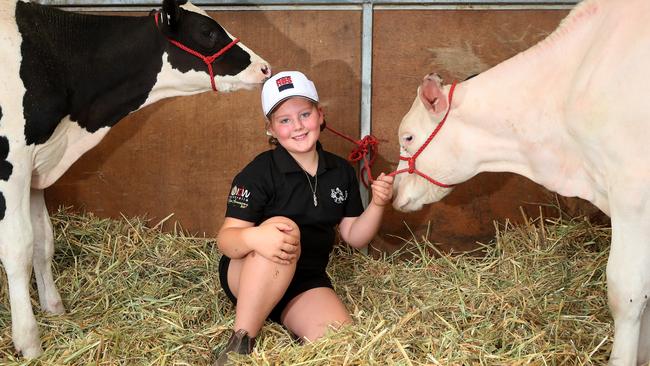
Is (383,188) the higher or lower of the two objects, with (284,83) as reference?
lower

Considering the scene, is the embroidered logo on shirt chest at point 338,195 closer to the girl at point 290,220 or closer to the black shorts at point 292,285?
the girl at point 290,220

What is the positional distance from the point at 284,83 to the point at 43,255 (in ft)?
5.18

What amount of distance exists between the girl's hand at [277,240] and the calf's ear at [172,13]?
123 cm

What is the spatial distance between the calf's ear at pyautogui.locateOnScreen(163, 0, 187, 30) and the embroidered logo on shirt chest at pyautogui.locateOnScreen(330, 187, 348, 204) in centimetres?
Answer: 115

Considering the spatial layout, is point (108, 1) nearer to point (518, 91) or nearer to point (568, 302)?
point (518, 91)

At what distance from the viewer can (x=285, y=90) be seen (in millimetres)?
3457

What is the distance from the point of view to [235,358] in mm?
3188

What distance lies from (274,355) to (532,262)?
1.87 metres

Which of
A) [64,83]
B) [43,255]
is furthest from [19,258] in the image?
[64,83]

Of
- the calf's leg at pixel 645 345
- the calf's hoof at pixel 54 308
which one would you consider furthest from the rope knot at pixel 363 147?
the calf's hoof at pixel 54 308

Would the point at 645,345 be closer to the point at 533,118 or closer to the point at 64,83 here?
the point at 533,118

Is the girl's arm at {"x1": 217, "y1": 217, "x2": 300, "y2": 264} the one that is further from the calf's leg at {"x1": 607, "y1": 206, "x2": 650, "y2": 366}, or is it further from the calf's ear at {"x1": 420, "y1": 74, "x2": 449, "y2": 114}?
the calf's leg at {"x1": 607, "y1": 206, "x2": 650, "y2": 366}

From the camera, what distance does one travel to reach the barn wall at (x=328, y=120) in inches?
181

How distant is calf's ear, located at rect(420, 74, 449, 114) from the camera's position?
336 cm
